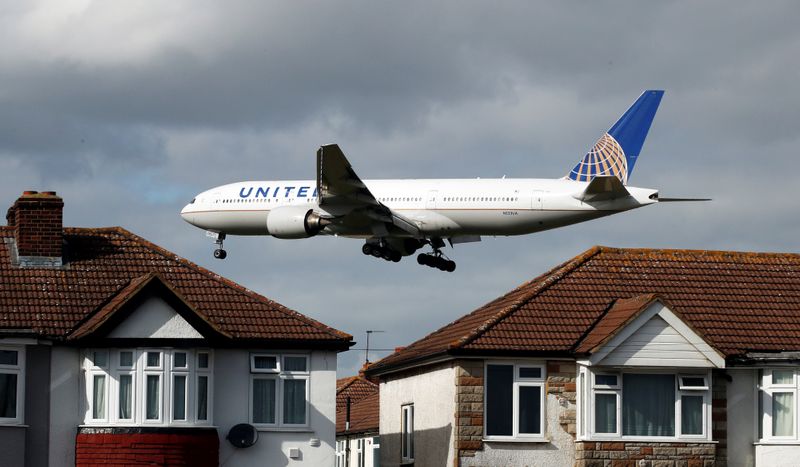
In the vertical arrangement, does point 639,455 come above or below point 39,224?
below

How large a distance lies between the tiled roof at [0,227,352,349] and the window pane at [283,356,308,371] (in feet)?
2.19

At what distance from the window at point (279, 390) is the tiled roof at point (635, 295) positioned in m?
4.22

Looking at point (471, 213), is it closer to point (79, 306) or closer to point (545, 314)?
point (545, 314)

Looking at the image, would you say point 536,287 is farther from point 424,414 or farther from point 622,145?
point 622,145

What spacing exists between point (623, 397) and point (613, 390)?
37 cm

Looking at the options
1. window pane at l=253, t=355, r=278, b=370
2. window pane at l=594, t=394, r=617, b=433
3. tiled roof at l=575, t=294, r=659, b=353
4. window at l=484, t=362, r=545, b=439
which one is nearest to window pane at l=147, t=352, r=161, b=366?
window pane at l=253, t=355, r=278, b=370

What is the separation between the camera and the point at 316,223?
5572 cm

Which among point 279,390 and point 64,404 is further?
point 279,390

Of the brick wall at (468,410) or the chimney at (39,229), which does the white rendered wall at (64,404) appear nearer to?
the chimney at (39,229)

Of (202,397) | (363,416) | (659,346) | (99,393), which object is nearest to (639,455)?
(659,346)

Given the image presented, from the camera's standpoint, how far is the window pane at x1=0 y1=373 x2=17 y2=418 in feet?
122

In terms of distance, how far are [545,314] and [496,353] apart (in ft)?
9.36

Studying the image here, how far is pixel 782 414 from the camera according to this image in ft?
137

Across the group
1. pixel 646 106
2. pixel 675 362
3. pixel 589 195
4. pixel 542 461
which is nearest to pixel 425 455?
pixel 542 461
